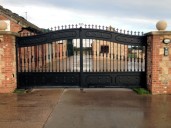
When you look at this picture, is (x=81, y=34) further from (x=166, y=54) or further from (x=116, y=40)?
(x=166, y=54)

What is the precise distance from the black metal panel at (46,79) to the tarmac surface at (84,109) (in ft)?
1.89

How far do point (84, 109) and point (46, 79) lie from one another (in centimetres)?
359

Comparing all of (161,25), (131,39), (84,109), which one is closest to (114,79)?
(131,39)

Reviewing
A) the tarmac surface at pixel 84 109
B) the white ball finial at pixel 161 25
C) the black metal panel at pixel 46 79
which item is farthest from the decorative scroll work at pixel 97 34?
the tarmac surface at pixel 84 109

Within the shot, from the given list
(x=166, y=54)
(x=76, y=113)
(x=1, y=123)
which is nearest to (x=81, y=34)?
(x=166, y=54)

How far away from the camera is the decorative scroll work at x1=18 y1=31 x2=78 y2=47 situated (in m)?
9.62

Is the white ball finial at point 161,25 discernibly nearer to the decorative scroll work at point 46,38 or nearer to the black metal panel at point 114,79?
the black metal panel at point 114,79

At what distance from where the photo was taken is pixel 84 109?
22.0 feet

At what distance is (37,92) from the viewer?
367 inches

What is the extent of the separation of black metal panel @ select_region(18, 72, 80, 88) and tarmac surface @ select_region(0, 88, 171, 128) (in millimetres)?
576

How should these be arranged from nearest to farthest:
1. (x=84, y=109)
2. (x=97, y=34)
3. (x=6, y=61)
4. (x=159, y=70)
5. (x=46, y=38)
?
(x=84, y=109)
(x=159, y=70)
(x=6, y=61)
(x=97, y=34)
(x=46, y=38)

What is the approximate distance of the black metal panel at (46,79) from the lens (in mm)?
9836

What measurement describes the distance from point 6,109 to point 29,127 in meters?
1.81

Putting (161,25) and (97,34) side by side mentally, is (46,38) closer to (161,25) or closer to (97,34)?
(97,34)
